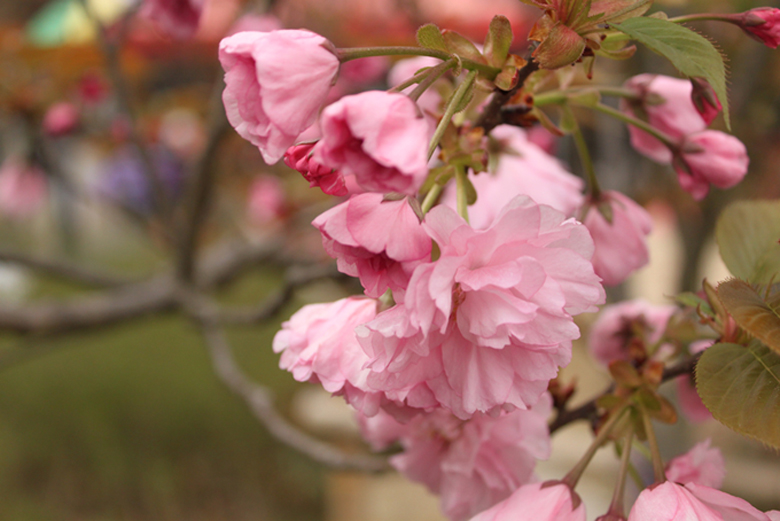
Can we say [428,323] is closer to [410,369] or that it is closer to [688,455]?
[410,369]

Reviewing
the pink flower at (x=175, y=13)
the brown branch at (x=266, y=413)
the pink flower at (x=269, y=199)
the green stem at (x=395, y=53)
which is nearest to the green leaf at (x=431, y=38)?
the green stem at (x=395, y=53)

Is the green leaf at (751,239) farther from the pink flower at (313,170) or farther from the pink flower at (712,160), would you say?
the pink flower at (313,170)

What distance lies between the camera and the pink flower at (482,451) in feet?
1.22

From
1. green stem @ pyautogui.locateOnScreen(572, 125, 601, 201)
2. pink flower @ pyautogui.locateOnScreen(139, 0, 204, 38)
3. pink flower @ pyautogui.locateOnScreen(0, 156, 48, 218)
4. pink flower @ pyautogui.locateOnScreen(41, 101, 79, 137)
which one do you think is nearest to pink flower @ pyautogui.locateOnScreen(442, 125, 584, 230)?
green stem @ pyautogui.locateOnScreen(572, 125, 601, 201)

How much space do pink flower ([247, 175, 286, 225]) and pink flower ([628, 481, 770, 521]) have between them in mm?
1549

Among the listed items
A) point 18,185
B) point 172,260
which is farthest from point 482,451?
point 18,185

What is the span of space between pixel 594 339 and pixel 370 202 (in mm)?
375

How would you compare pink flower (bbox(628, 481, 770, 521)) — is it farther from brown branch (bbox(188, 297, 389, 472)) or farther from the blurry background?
the blurry background

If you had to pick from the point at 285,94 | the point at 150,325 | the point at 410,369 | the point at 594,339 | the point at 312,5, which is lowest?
the point at 150,325

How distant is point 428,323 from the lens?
25cm

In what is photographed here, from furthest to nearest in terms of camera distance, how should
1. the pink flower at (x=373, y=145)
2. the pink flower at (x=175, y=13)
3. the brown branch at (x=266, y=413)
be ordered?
1. the brown branch at (x=266, y=413)
2. the pink flower at (x=175, y=13)
3. the pink flower at (x=373, y=145)

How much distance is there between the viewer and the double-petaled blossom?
30cm

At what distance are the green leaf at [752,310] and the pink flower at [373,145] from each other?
18 cm

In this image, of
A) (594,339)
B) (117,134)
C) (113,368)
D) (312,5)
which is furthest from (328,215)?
(113,368)
